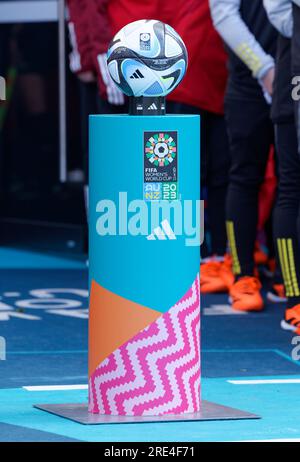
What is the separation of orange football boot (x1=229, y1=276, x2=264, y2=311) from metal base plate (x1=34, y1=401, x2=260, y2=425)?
233cm

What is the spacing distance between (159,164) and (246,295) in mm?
2785

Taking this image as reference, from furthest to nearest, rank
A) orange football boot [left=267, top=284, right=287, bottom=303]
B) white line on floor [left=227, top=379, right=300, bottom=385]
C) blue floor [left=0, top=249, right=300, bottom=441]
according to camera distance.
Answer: orange football boot [left=267, top=284, right=287, bottom=303] < white line on floor [left=227, top=379, right=300, bottom=385] < blue floor [left=0, top=249, right=300, bottom=441]

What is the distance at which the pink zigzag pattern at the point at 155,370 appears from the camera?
15.9 ft

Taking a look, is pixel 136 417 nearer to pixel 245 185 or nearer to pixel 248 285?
pixel 248 285

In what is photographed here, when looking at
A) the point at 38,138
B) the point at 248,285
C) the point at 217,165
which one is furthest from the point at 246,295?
the point at 38,138

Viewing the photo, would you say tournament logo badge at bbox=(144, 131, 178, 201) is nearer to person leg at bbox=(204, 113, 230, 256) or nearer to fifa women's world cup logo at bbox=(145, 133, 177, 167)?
fifa women's world cup logo at bbox=(145, 133, 177, 167)

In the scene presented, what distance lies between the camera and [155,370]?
484 centimetres

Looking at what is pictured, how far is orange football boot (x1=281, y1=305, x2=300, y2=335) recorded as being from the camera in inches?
265

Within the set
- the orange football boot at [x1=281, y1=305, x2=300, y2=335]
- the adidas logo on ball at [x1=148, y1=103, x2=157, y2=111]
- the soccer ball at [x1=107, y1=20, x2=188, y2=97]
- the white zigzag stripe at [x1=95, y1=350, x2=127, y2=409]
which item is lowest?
the orange football boot at [x1=281, y1=305, x2=300, y2=335]

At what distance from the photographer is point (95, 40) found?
8234 mm

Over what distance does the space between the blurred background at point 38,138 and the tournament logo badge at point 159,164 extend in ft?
15.8

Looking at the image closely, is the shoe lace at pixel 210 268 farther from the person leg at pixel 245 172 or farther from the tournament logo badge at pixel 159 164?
the tournament logo badge at pixel 159 164

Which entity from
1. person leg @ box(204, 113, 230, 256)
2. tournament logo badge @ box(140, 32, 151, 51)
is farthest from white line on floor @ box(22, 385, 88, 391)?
person leg @ box(204, 113, 230, 256)

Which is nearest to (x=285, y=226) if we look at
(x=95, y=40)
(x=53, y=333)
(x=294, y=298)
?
(x=294, y=298)
